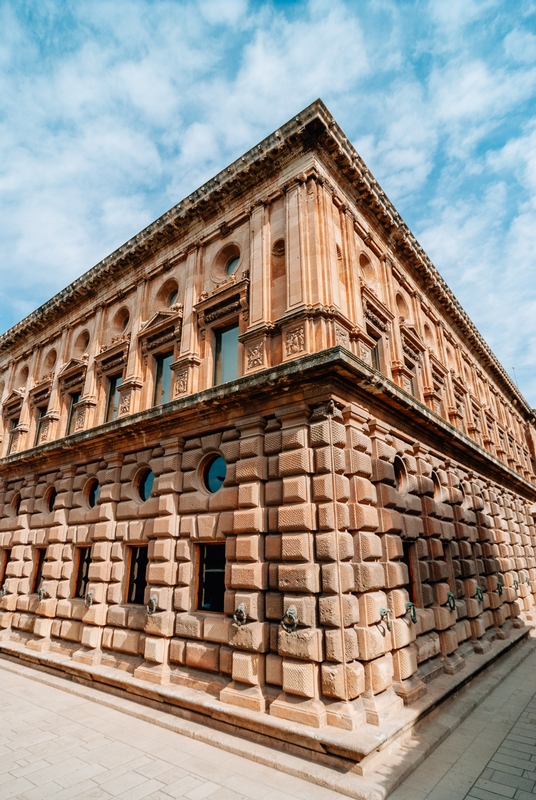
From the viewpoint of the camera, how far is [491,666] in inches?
486

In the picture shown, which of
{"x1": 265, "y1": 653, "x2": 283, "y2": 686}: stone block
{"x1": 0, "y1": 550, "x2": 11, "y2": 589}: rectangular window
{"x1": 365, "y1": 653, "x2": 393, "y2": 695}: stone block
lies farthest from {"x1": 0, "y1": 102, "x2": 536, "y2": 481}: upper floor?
{"x1": 365, "y1": 653, "x2": 393, "y2": 695}: stone block

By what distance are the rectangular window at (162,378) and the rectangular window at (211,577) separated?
205 inches

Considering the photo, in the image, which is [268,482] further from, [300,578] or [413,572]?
[413,572]

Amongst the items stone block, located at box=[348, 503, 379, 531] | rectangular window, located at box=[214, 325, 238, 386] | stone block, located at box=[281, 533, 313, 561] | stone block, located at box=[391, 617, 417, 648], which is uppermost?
rectangular window, located at box=[214, 325, 238, 386]

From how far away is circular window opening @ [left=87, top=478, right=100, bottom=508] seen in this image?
547 inches

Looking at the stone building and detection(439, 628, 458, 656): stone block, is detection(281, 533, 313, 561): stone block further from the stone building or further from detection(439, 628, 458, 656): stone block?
detection(439, 628, 458, 656): stone block

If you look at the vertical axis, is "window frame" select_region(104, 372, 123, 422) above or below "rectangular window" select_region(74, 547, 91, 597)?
above

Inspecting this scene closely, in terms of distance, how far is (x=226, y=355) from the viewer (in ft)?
40.6

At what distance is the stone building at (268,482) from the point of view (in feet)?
26.6

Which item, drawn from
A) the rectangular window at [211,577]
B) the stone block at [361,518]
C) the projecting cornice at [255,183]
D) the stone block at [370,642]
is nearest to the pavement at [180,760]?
the stone block at [370,642]

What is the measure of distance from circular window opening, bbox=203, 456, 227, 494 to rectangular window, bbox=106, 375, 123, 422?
5515 mm

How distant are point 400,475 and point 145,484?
22.3ft

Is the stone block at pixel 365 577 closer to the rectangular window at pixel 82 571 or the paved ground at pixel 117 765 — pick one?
the paved ground at pixel 117 765

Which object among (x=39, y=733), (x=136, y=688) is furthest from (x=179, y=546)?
(x=39, y=733)
